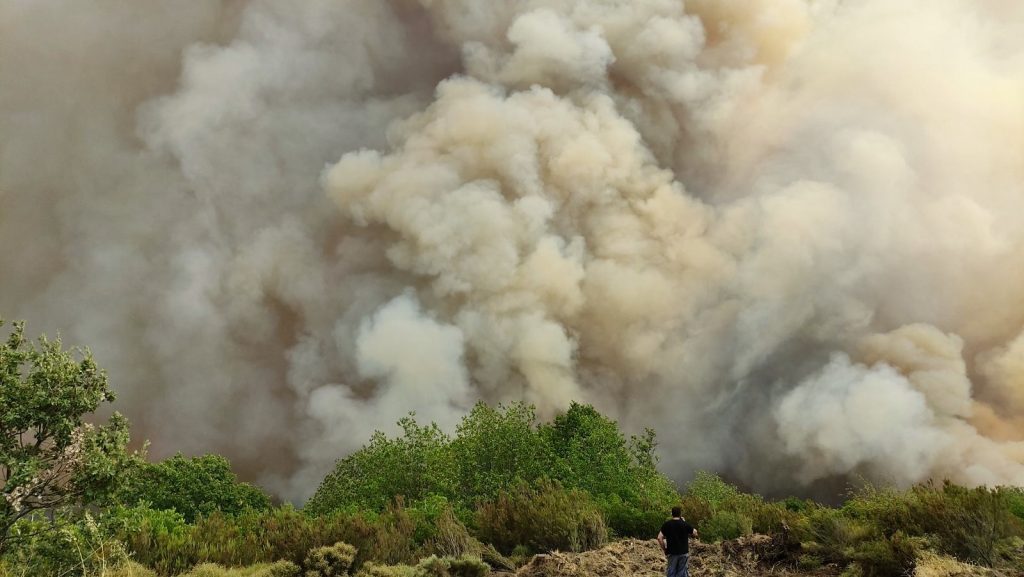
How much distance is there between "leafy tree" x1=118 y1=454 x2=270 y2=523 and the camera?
157 feet

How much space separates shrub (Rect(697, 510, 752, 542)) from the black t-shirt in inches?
222

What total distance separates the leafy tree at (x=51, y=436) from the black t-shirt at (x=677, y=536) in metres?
10.7

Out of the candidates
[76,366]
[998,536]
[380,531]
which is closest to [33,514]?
[76,366]

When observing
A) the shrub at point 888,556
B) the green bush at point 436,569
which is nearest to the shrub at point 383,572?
the green bush at point 436,569

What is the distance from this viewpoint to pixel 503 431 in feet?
163

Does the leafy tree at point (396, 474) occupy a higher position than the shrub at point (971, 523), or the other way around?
the leafy tree at point (396, 474)

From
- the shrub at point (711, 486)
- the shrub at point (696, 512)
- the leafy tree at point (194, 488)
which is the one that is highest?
the shrub at point (711, 486)

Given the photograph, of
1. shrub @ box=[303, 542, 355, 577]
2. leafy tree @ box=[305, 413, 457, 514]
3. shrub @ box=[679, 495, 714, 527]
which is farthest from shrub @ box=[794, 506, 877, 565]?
leafy tree @ box=[305, 413, 457, 514]

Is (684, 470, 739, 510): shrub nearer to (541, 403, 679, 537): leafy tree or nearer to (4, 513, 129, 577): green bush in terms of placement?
(541, 403, 679, 537): leafy tree

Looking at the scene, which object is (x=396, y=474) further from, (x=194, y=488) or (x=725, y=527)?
(x=725, y=527)

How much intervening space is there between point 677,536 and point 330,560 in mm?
7144

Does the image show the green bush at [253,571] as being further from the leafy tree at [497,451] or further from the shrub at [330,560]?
the leafy tree at [497,451]

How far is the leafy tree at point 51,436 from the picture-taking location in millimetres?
12289

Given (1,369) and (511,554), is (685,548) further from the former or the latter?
(1,369)
